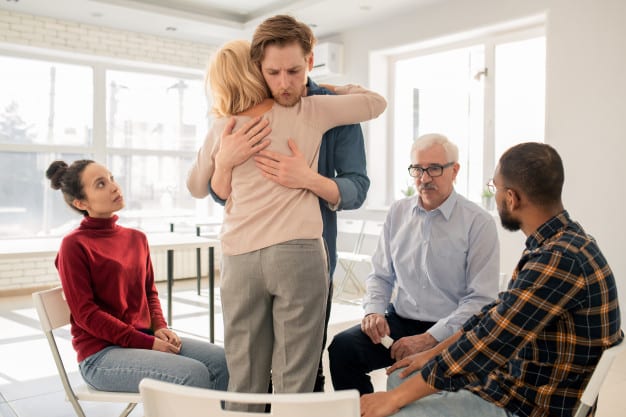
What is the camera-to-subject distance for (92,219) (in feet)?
7.21

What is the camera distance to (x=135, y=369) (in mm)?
1896

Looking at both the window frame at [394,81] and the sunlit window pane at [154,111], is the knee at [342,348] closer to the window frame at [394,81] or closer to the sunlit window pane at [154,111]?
the window frame at [394,81]

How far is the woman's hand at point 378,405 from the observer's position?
1390mm

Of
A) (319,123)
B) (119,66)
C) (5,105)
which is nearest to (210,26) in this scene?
(119,66)

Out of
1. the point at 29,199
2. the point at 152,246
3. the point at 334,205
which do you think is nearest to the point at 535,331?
the point at 334,205

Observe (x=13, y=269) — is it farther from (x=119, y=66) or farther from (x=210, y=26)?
(x=210, y=26)

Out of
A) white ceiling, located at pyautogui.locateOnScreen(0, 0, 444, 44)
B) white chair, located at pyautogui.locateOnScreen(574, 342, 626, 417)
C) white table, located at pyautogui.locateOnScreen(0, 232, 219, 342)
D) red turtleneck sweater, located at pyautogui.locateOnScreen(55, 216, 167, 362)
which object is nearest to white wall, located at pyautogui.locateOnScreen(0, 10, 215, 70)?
white ceiling, located at pyautogui.locateOnScreen(0, 0, 444, 44)

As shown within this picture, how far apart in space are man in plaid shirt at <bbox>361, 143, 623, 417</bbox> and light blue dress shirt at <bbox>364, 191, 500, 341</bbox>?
0.70m

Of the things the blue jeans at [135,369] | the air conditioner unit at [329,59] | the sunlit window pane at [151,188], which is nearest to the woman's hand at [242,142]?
the blue jeans at [135,369]

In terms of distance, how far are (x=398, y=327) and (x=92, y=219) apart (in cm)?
130

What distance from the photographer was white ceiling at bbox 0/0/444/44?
5.88 m

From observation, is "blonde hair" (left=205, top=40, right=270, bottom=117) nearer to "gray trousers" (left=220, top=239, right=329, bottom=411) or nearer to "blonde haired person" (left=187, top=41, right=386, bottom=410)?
"blonde haired person" (left=187, top=41, right=386, bottom=410)

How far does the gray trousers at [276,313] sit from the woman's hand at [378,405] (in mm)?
143

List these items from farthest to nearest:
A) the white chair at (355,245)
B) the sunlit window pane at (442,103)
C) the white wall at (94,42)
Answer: the white wall at (94,42) < the white chair at (355,245) < the sunlit window pane at (442,103)
